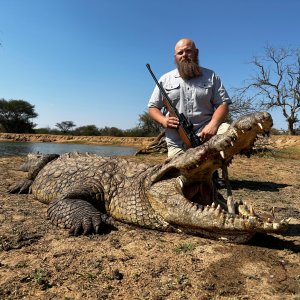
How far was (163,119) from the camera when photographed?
4172mm

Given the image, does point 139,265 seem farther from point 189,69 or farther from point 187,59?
point 187,59

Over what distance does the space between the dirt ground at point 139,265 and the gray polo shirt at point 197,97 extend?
1694 mm

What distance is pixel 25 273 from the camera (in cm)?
212

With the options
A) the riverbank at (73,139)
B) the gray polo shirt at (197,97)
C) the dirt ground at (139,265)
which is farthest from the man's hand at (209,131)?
the riverbank at (73,139)

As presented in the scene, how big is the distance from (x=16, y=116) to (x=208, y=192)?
165 feet

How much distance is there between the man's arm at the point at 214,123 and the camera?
3850 millimetres

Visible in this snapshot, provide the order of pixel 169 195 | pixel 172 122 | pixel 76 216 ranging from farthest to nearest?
pixel 172 122 < pixel 76 216 < pixel 169 195

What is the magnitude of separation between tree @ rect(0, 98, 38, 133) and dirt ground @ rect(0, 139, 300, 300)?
4811 cm

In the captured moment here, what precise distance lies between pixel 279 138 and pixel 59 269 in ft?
78.5

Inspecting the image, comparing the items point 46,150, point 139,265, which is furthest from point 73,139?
point 139,265

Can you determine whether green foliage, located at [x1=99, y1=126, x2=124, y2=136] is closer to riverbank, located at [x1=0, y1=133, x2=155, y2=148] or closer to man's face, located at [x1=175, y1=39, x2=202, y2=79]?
riverbank, located at [x1=0, y1=133, x2=155, y2=148]

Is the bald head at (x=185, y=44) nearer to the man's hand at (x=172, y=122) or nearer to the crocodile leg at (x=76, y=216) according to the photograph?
the man's hand at (x=172, y=122)

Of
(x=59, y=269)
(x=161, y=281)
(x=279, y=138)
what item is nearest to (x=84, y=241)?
(x=59, y=269)

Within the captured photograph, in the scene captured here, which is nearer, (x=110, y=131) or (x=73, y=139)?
(x=73, y=139)
